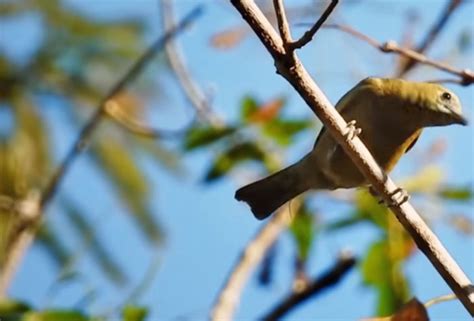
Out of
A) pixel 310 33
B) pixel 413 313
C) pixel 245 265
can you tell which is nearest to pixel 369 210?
pixel 245 265

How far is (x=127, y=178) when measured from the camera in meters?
3.62

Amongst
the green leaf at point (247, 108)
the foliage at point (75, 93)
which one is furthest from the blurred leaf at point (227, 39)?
the foliage at point (75, 93)

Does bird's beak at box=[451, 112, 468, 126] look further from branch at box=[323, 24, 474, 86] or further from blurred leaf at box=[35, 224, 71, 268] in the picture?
blurred leaf at box=[35, 224, 71, 268]

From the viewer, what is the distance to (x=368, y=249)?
71.2 inches

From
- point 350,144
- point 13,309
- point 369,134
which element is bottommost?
A: point 350,144

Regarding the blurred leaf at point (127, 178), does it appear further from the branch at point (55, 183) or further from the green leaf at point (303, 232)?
the branch at point (55, 183)

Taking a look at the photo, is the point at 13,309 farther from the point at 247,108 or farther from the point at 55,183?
the point at 247,108

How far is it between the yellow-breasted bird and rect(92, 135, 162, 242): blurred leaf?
6.92 ft

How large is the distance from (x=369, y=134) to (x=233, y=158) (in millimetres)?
805

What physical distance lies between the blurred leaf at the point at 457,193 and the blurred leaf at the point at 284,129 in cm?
30

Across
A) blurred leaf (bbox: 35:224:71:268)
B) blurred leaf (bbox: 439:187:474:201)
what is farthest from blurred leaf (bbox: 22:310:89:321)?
blurred leaf (bbox: 35:224:71:268)

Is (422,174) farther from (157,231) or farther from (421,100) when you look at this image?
(157,231)

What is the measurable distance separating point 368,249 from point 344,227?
0.30m

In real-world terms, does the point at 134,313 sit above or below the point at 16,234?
below
